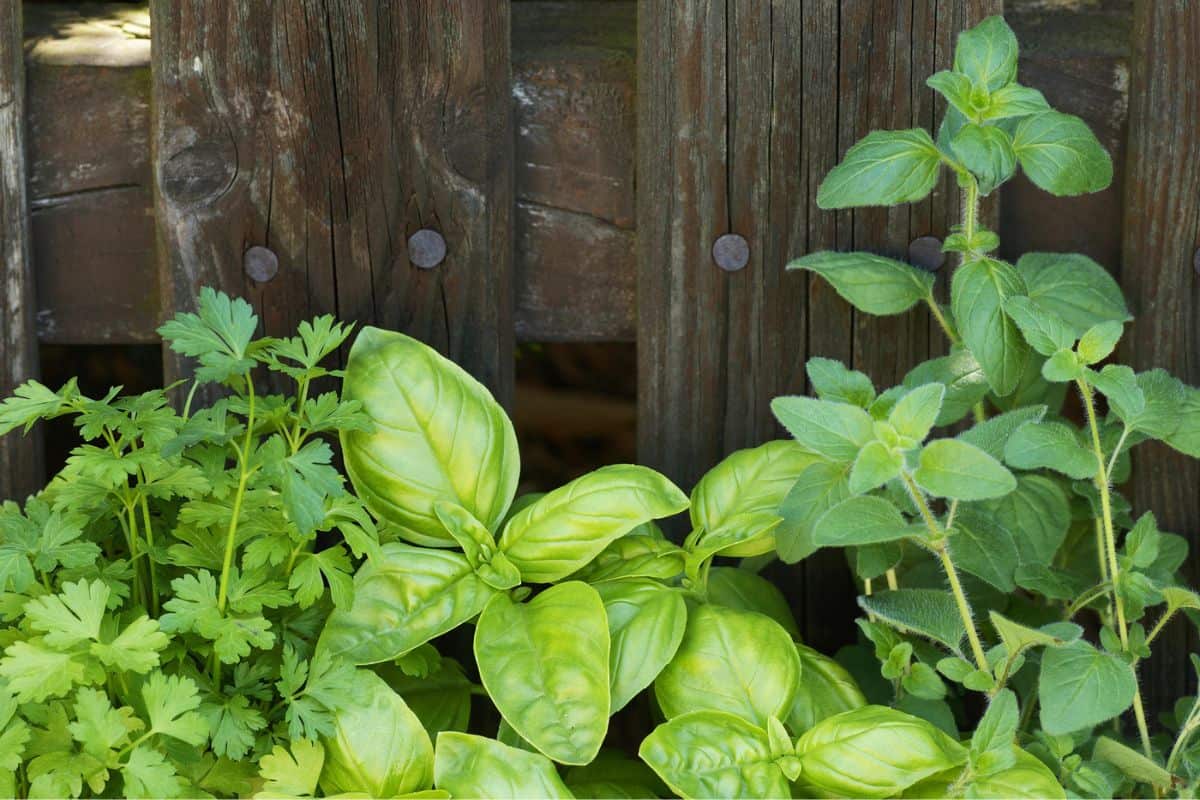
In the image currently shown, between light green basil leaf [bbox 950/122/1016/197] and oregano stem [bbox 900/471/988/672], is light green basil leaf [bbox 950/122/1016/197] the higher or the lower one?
the higher one

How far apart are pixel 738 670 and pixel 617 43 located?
1.00 metres

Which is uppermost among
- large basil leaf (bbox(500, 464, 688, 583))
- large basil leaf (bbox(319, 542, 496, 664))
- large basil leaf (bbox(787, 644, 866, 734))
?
large basil leaf (bbox(500, 464, 688, 583))

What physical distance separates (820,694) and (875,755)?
199 mm

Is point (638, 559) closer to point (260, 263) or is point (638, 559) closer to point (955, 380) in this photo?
point (955, 380)

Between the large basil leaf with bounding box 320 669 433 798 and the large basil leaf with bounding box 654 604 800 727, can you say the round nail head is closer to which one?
the large basil leaf with bounding box 654 604 800 727

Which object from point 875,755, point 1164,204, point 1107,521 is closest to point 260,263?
point 875,755

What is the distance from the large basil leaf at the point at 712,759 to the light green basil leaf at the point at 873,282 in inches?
26.1

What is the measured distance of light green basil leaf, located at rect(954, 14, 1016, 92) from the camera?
173 centimetres

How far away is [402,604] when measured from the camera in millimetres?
1685

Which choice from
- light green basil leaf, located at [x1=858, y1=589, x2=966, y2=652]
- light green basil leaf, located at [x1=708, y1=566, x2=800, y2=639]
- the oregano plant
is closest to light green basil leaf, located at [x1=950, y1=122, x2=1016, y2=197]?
the oregano plant

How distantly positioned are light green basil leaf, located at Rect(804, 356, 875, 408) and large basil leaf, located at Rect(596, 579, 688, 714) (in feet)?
1.11

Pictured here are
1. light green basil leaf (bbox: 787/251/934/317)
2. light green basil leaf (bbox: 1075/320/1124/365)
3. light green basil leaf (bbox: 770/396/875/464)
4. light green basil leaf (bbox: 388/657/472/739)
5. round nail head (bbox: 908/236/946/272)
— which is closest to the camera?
light green basil leaf (bbox: 770/396/875/464)

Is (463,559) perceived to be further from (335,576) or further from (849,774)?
(849,774)

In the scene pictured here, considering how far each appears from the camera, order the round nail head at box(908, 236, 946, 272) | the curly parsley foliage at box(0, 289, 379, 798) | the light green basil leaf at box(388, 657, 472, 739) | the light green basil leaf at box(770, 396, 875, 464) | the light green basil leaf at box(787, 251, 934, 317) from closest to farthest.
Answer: the curly parsley foliage at box(0, 289, 379, 798) < the light green basil leaf at box(770, 396, 875, 464) < the light green basil leaf at box(388, 657, 472, 739) < the light green basil leaf at box(787, 251, 934, 317) < the round nail head at box(908, 236, 946, 272)
